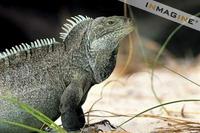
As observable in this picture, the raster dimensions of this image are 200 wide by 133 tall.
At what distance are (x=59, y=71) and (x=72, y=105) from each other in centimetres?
23

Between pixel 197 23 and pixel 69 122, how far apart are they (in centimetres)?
167

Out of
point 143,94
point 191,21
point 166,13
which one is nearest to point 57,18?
point 143,94

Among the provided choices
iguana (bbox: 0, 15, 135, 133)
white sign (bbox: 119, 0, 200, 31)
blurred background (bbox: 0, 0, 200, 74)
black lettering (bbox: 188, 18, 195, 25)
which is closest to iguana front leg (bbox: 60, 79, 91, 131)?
iguana (bbox: 0, 15, 135, 133)

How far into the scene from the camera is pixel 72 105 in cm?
419

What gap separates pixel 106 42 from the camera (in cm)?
423

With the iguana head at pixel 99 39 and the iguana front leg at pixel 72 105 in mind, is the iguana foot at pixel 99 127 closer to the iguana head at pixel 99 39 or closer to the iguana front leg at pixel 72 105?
the iguana front leg at pixel 72 105

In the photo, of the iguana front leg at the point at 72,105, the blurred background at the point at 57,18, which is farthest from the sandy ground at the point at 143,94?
the blurred background at the point at 57,18

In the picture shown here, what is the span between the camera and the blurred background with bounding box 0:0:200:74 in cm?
1181

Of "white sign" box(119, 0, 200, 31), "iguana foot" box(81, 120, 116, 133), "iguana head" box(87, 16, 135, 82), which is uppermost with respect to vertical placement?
"white sign" box(119, 0, 200, 31)

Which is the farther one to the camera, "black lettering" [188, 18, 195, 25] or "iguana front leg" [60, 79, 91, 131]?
"black lettering" [188, 18, 195, 25]

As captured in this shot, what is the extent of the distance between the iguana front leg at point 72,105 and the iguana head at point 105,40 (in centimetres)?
15

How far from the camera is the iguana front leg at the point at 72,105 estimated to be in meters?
4.18

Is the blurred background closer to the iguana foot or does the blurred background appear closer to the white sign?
the white sign

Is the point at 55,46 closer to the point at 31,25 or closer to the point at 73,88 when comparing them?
the point at 73,88
